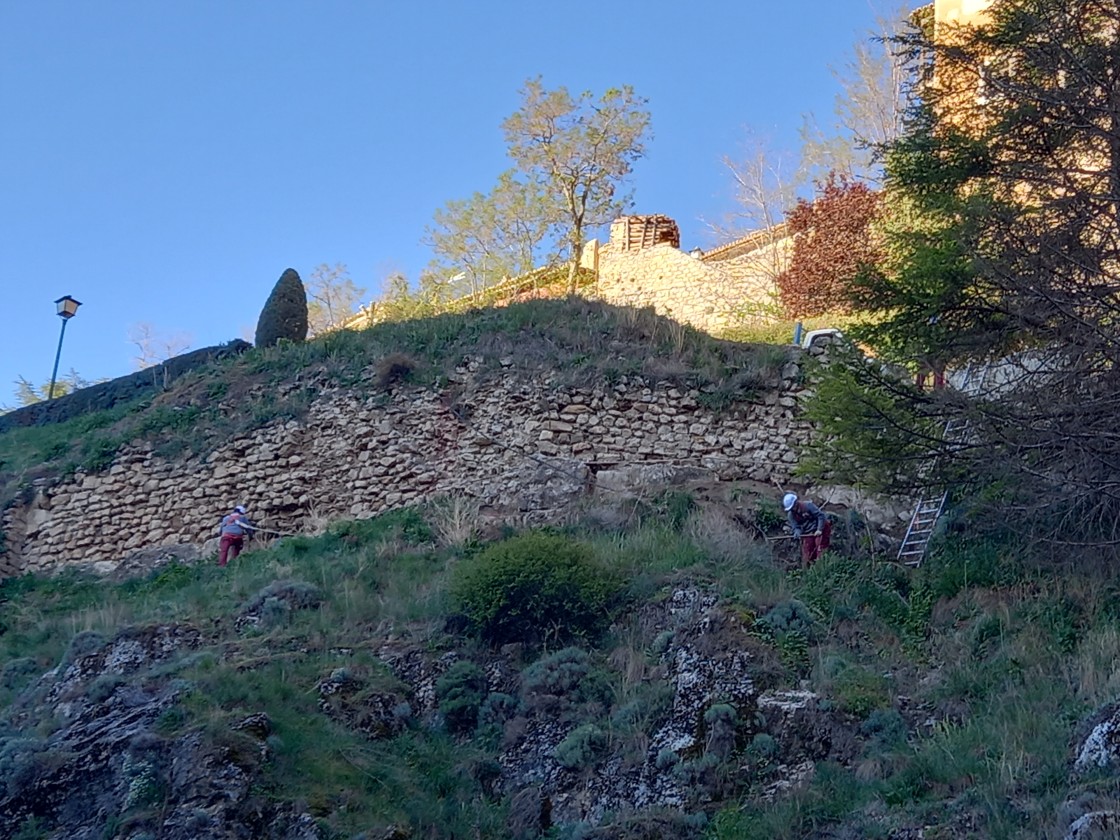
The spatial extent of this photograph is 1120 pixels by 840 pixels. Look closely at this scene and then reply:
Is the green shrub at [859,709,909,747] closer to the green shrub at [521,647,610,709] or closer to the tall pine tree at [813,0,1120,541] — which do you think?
the green shrub at [521,647,610,709]

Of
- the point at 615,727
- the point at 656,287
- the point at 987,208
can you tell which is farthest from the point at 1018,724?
the point at 656,287

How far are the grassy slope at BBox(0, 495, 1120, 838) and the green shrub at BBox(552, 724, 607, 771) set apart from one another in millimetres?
149

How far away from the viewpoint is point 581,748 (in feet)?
32.2

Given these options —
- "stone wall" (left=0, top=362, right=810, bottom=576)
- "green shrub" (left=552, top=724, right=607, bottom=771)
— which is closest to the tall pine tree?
"green shrub" (left=552, top=724, right=607, bottom=771)

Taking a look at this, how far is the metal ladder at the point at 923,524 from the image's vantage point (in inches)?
510

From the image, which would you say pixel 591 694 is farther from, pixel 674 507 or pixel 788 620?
pixel 674 507

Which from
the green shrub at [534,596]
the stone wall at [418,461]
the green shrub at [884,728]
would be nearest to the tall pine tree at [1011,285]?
the green shrub at [884,728]

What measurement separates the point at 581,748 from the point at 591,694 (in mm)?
840

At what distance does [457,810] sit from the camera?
9.52m

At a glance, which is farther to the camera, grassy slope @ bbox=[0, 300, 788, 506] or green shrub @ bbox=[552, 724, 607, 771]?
grassy slope @ bbox=[0, 300, 788, 506]

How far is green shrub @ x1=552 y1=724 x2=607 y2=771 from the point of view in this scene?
382 inches

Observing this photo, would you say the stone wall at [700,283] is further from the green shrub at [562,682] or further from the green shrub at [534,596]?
the green shrub at [562,682]

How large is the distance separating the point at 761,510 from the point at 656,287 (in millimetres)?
14474

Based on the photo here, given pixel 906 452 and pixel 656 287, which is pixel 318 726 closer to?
pixel 906 452
